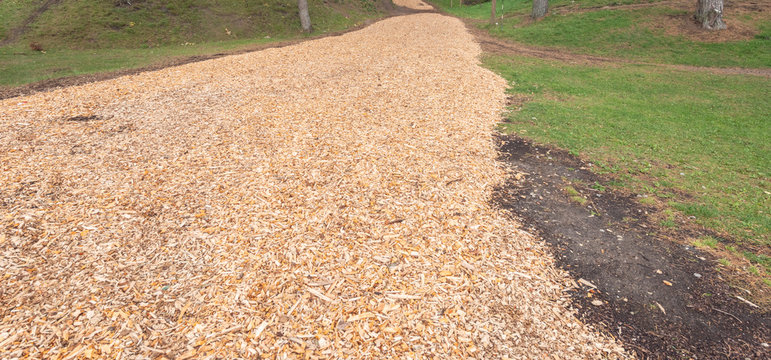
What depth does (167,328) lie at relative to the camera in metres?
3.90

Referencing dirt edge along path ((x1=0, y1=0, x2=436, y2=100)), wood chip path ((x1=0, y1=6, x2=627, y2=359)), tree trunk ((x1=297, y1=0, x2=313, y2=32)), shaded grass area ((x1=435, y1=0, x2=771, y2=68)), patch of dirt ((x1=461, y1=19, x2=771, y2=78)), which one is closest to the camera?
wood chip path ((x1=0, y1=6, x2=627, y2=359))

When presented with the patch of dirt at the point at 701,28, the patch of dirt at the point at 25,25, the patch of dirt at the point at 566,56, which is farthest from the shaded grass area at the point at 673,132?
the patch of dirt at the point at 25,25

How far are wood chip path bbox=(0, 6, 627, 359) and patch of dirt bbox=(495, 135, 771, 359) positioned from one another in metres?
0.38

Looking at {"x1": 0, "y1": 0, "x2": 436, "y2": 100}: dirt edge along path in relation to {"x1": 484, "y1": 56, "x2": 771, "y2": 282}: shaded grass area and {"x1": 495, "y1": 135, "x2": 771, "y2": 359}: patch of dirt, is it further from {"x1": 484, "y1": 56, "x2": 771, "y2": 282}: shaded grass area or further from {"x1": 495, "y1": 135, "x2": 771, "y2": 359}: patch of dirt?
{"x1": 495, "y1": 135, "x2": 771, "y2": 359}: patch of dirt

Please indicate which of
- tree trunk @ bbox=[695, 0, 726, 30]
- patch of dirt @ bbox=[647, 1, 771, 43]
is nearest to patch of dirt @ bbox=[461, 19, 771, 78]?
patch of dirt @ bbox=[647, 1, 771, 43]

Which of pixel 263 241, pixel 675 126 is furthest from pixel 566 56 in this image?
pixel 263 241

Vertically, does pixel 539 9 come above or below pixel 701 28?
above

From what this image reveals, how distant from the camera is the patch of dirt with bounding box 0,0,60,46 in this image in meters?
18.2

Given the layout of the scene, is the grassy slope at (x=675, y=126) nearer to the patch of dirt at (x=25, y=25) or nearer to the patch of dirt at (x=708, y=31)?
the patch of dirt at (x=708, y=31)

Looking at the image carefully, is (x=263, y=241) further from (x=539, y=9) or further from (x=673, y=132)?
(x=539, y=9)

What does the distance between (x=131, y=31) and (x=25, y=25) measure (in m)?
5.38

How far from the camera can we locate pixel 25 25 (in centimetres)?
1931

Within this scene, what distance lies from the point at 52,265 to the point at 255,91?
790 cm

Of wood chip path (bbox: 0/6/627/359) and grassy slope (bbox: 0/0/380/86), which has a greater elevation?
grassy slope (bbox: 0/0/380/86)
